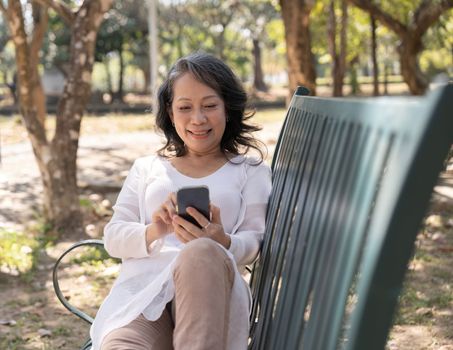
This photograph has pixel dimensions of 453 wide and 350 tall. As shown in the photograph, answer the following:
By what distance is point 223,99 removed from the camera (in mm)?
2676

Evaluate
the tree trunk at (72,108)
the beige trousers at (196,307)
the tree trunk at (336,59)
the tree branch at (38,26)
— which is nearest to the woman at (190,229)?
the beige trousers at (196,307)

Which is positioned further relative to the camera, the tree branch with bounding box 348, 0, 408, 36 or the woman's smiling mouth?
the tree branch with bounding box 348, 0, 408, 36

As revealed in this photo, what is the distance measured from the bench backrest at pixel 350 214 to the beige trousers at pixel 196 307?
0.16 metres

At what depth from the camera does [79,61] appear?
6.27 m

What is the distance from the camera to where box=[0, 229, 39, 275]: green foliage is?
Answer: 17.4ft

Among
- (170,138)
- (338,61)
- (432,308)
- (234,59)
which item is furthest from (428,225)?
(234,59)

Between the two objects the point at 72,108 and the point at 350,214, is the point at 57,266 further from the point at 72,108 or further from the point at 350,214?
the point at 72,108

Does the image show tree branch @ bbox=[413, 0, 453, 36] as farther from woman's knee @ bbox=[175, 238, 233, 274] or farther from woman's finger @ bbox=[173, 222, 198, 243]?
woman's knee @ bbox=[175, 238, 233, 274]

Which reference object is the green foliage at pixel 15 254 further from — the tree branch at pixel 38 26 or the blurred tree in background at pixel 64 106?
the tree branch at pixel 38 26

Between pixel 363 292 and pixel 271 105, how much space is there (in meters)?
28.4

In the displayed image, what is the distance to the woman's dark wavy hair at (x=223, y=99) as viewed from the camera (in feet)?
8.58

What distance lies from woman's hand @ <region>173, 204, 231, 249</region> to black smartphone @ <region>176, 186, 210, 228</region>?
14 mm

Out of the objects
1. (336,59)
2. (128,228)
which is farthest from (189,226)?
(336,59)

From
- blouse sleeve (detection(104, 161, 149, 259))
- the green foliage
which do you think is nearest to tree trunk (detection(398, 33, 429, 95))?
the green foliage
